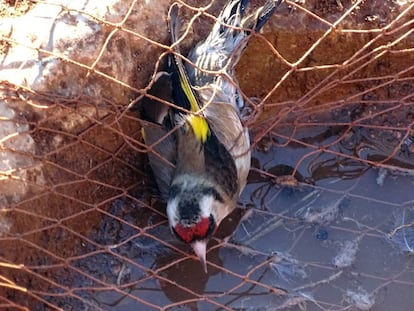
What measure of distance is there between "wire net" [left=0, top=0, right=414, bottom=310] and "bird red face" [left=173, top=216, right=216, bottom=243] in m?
0.14

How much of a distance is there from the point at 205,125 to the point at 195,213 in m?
0.44

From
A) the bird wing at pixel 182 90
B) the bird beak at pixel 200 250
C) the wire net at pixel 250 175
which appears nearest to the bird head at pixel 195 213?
the bird beak at pixel 200 250

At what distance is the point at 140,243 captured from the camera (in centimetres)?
404

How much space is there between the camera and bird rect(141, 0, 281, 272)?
3.82 m

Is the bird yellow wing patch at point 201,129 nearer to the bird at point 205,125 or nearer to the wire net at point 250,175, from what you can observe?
the bird at point 205,125

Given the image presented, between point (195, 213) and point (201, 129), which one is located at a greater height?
point (201, 129)

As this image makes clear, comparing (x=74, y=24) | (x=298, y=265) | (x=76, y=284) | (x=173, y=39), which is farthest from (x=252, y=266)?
(x=74, y=24)

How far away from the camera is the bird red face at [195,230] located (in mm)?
3621

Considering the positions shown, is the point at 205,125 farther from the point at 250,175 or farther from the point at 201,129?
the point at 250,175

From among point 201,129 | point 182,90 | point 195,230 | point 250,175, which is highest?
point 182,90

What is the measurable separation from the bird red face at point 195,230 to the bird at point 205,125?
0.33ft

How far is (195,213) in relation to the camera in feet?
12.1

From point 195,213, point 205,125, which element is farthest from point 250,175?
point 195,213

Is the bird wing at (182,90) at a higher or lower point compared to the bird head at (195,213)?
higher
